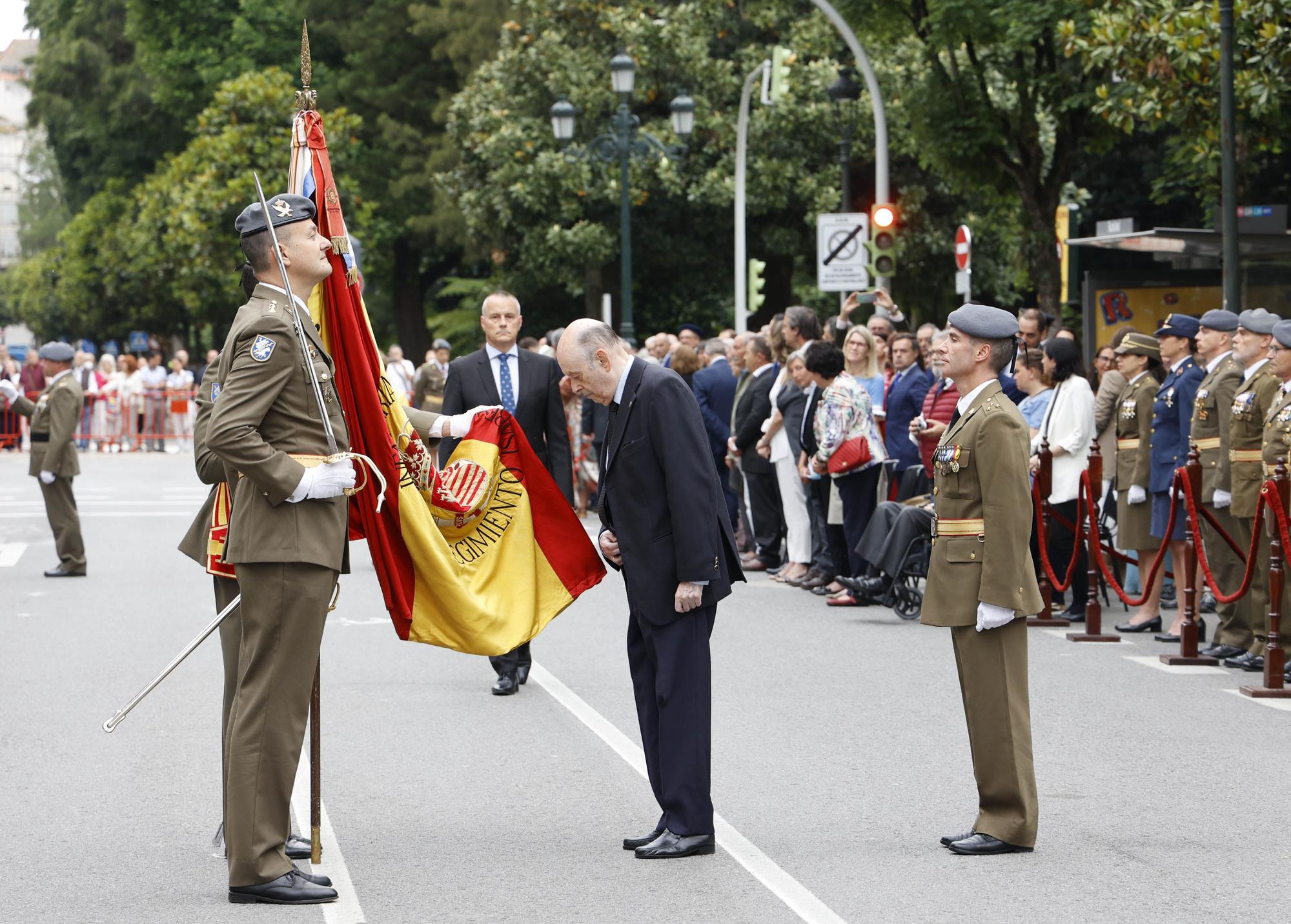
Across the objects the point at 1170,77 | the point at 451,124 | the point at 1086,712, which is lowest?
the point at 1086,712

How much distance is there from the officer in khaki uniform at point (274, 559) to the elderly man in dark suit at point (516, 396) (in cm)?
382

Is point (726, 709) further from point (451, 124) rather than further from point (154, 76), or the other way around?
point (154, 76)

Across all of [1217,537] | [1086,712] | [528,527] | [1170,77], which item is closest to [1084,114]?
[1170,77]

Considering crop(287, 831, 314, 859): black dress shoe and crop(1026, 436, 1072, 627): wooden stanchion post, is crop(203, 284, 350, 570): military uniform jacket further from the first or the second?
crop(1026, 436, 1072, 627): wooden stanchion post

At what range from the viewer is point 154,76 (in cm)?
5197

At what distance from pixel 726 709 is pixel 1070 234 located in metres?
18.7

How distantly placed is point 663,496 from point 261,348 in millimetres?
1557

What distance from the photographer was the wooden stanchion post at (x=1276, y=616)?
941 cm

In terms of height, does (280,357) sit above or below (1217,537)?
above

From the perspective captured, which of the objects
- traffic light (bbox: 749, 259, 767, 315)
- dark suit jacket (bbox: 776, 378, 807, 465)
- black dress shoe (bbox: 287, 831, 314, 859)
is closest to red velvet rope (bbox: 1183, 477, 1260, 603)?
dark suit jacket (bbox: 776, 378, 807, 465)

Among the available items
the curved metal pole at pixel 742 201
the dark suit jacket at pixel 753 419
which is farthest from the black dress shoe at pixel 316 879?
the curved metal pole at pixel 742 201

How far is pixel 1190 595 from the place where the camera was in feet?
34.7

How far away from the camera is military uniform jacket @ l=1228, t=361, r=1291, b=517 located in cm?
1021

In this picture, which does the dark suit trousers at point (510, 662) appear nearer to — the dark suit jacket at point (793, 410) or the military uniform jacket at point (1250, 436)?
the military uniform jacket at point (1250, 436)
